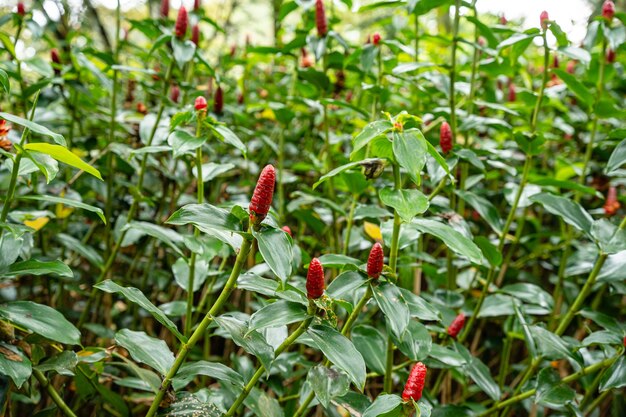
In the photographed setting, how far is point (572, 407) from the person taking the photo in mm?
1262

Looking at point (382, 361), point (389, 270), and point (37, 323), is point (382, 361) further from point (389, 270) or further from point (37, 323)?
point (37, 323)

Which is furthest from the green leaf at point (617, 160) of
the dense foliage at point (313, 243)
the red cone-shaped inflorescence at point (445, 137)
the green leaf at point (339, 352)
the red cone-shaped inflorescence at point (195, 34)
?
the red cone-shaped inflorescence at point (195, 34)

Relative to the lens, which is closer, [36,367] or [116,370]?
[36,367]

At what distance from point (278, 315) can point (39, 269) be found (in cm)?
52

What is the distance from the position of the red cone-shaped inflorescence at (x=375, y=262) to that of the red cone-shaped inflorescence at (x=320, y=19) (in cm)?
103

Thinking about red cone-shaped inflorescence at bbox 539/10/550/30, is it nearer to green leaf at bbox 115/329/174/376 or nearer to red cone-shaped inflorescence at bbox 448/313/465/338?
red cone-shaped inflorescence at bbox 448/313/465/338

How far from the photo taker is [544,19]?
142cm

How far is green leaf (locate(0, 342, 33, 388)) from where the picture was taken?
92 cm

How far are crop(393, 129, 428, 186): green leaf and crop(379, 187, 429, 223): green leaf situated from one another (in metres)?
0.05

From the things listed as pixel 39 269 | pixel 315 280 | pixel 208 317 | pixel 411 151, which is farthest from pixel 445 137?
pixel 39 269

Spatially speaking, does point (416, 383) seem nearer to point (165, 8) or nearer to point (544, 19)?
point (544, 19)

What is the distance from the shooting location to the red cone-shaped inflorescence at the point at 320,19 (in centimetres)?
169

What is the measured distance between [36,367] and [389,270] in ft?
2.46

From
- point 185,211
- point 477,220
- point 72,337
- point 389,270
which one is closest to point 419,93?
point 477,220
